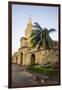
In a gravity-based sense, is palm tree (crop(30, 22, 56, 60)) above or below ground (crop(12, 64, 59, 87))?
above

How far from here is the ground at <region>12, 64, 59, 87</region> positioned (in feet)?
6.73

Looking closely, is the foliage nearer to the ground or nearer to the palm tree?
the palm tree

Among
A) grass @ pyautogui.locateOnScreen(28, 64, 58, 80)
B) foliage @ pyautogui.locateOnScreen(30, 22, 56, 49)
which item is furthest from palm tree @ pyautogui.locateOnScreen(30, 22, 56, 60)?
grass @ pyautogui.locateOnScreen(28, 64, 58, 80)

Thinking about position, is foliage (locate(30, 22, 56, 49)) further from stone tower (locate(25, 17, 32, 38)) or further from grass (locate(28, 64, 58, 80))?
grass (locate(28, 64, 58, 80))

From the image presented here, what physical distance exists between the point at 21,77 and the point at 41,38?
405 millimetres

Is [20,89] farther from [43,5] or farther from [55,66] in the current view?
[43,5]

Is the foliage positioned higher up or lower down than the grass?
higher up

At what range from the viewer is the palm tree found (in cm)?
211

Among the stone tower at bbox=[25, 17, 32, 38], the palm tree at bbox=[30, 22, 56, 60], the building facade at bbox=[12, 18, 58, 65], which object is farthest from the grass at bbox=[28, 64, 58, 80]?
the stone tower at bbox=[25, 17, 32, 38]

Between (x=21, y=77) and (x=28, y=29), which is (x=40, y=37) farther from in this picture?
(x=21, y=77)

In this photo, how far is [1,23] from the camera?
205 centimetres

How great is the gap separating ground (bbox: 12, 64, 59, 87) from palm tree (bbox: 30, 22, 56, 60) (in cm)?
25

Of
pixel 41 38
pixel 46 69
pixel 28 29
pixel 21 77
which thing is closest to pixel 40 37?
pixel 41 38

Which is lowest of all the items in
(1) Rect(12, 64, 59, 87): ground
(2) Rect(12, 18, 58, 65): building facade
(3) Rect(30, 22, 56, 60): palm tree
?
(1) Rect(12, 64, 59, 87): ground
